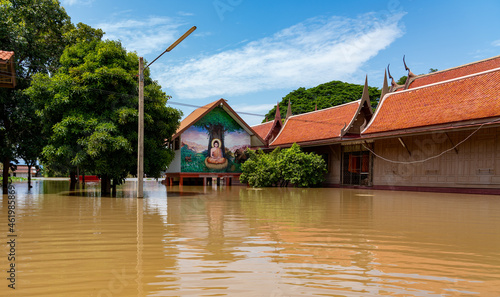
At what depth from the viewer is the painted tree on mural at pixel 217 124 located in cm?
2700

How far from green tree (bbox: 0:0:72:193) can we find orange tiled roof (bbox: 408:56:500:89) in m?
23.4

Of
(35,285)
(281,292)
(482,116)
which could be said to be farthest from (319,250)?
(482,116)

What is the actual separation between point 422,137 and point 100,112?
1609cm

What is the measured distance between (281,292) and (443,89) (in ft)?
65.1

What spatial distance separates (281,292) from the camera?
3174 millimetres

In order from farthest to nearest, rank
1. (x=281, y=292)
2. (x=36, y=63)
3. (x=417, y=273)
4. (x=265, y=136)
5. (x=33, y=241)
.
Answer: (x=265, y=136)
(x=36, y=63)
(x=33, y=241)
(x=417, y=273)
(x=281, y=292)

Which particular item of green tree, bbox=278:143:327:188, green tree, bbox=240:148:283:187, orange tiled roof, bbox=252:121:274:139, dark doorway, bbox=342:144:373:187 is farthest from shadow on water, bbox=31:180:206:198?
orange tiled roof, bbox=252:121:274:139

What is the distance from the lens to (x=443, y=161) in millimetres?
18203

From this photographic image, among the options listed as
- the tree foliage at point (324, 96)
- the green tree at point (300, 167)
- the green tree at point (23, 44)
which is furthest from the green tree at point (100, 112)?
the tree foliage at point (324, 96)

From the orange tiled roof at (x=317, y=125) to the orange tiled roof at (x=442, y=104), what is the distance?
2.51 metres

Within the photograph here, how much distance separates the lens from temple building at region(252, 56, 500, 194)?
16513 millimetres

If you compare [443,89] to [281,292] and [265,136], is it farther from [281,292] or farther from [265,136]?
[281,292]

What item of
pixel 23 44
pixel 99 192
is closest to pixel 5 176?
pixel 99 192

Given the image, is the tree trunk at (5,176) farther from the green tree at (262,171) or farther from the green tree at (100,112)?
the green tree at (262,171)
